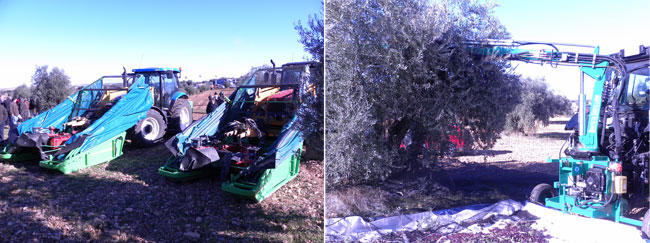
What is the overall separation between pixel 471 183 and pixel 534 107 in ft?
3.62

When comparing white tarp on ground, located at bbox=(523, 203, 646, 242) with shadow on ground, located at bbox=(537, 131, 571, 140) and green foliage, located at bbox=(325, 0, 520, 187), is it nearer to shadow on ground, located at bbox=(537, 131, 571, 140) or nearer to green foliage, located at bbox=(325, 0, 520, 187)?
shadow on ground, located at bbox=(537, 131, 571, 140)

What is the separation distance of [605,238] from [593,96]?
4.09 feet

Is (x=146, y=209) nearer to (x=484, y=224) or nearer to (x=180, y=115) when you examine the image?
(x=484, y=224)

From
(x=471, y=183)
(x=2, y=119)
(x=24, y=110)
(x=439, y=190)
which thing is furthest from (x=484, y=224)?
(x=24, y=110)

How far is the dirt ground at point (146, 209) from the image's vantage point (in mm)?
2805

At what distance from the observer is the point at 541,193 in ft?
11.5

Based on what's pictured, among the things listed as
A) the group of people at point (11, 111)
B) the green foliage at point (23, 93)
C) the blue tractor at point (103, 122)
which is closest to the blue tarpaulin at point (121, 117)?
the blue tractor at point (103, 122)

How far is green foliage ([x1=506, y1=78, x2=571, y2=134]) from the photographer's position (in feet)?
11.6

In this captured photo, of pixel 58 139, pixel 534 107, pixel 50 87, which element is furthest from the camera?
pixel 50 87

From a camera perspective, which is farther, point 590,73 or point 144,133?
point 144,133

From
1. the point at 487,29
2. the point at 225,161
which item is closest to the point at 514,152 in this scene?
the point at 487,29

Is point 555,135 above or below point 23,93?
below

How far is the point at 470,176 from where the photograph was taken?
4215mm

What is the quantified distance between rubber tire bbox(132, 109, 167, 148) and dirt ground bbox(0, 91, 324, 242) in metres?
1.38
